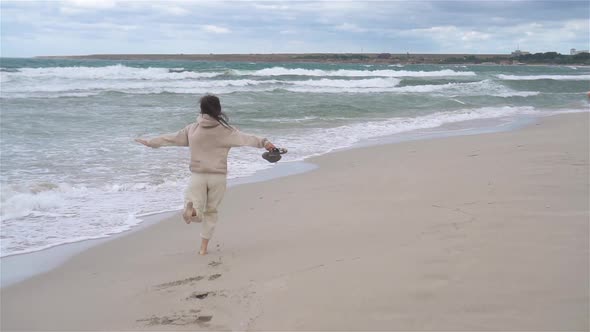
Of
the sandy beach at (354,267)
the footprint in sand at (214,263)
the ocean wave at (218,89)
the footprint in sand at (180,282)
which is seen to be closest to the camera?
the sandy beach at (354,267)

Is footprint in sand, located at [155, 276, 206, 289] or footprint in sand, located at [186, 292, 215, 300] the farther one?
footprint in sand, located at [155, 276, 206, 289]

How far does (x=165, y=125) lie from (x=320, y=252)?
10.9 m

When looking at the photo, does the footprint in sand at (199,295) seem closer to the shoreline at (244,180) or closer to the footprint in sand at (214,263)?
the footprint in sand at (214,263)

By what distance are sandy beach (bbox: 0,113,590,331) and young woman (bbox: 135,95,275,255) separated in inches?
15.8

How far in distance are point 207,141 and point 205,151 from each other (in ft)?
0.30

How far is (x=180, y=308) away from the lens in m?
3.66

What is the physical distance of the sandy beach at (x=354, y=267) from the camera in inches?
130

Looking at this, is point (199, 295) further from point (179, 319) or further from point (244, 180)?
point (244, 180)

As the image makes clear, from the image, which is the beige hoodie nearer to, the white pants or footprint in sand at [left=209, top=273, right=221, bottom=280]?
the white pants

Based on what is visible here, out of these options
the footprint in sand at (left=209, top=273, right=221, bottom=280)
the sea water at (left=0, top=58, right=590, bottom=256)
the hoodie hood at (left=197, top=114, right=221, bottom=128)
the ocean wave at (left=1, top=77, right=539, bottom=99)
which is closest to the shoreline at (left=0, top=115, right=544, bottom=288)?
the sea water at (left=0, top=58, right=590, bottom=256)

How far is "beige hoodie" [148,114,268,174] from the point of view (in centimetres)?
484

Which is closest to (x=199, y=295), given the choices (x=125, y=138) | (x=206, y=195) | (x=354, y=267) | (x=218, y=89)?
(x=354, y=267)

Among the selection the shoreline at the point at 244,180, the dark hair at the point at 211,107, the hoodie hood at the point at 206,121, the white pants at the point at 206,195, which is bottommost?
the shoreline at the point at 244,180

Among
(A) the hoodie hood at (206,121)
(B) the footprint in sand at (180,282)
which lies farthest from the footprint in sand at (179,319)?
(A) the hoodie hood at (206,121)
